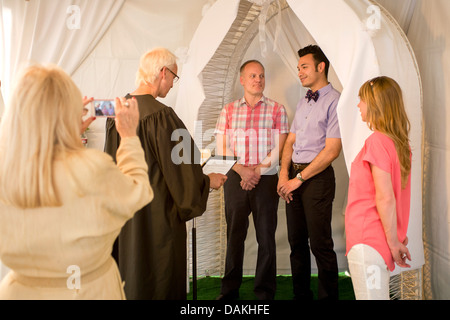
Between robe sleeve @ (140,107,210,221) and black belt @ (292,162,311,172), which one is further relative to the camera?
black belt @ (292,162,311,172)

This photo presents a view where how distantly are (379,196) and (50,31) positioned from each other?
2.69 m

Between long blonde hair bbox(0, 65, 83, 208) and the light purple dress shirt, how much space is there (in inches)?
79.2

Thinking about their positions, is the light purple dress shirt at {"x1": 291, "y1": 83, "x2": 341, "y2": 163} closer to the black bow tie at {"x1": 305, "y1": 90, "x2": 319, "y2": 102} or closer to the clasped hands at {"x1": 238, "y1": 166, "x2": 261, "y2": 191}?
the black bow tie at {"x1": 305, "y1": 90, "x2": 319, "y2": 102}

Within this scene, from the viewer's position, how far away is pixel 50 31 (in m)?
3.38

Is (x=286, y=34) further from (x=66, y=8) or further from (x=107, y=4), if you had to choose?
(x=66, y=8)

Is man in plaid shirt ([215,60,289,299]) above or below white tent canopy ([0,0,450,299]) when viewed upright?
below

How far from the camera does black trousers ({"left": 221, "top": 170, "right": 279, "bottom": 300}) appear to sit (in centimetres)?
317

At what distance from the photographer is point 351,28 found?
2566 mm

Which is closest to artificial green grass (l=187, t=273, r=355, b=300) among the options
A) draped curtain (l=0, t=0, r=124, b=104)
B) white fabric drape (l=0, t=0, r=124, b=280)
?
white fabric drape (l=0, t=0, r=124, b=280)

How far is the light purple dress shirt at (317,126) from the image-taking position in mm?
3006

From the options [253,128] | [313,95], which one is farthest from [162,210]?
[313,95]

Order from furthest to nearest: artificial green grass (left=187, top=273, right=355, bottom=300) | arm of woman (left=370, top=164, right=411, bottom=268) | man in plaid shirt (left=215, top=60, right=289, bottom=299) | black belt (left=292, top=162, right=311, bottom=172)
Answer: artificial green grass (left=187, top=273, right=355, bottom=300) → man in plaid shirt (left=215, top=60, right=289, bottom=299) → black belt (left=292, top=162, right=311, bottom=172) → arm of woman (left=370, top=164, right=411, bottom=268)

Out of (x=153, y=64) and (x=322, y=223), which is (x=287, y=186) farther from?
(x=153, y=64)

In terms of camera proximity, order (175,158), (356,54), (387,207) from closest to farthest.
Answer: (387,207) < (175,158) < (356,54)
